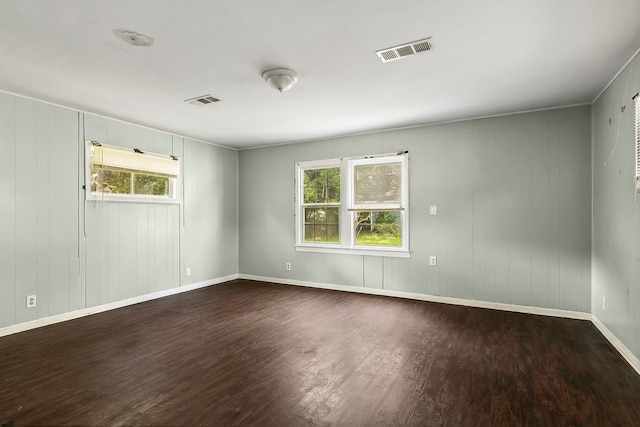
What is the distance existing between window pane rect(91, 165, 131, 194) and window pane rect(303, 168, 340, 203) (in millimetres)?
2732

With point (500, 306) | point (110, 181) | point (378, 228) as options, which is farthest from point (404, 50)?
point (110, 181)

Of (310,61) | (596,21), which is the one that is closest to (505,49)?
(596,21)

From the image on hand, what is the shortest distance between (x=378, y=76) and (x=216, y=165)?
3.85m

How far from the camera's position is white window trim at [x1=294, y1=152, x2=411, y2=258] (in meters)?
5.08

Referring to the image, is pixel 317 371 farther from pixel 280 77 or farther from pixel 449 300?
pixel 449 300

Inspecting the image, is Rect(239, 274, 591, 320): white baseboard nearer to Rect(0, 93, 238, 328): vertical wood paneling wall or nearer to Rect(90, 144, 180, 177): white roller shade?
Rect(0, 93, 238, 328): vertical wood paneling wall

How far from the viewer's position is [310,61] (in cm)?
289

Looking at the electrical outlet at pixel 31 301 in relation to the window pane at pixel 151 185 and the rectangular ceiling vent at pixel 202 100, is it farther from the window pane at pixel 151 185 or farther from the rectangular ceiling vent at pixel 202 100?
the rectangular ceiling vent at pixel 202 100

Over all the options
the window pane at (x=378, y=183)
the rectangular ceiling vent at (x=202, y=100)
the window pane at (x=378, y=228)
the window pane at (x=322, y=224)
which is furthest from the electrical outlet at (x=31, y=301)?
the window pane at (x=378, y=183)

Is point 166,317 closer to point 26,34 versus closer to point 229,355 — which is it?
point 229,355

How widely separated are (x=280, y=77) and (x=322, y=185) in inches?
114

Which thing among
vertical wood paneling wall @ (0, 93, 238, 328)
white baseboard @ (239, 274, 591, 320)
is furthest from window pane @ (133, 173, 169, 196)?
white baseboard @ (239, 274, 591, 320)

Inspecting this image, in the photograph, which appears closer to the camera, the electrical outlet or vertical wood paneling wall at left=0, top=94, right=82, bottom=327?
vertical wood paneling wall at left=0, top=94, right=82, bottom=327

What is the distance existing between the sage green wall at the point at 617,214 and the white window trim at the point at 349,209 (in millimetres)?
2176
